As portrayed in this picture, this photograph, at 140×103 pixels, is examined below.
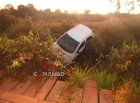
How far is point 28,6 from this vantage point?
27.7 m

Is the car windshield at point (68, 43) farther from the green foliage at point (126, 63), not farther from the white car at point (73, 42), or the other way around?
the green foliage at point (126, 63)

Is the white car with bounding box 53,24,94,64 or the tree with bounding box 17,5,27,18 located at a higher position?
the tree with bounding box 17,5,27,18

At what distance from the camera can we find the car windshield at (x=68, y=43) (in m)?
8.62

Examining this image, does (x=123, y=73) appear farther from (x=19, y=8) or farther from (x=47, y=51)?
(x=19, y=8)

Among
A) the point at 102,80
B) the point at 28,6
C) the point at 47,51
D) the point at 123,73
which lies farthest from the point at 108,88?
the point at 28,6

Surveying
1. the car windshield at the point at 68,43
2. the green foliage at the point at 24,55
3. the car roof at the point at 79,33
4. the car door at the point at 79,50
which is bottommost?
the car door at the point at 79,50

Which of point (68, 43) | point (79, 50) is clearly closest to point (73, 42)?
point (68, 43)

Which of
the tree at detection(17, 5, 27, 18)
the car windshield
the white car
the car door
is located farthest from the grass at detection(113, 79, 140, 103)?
the tree at detection(17, 5, 27, 18)

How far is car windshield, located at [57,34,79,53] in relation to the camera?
862 cm

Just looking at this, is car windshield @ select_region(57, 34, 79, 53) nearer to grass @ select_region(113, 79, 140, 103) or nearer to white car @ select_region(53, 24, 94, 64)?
white car @ select_region(53, 24, 94, 64)

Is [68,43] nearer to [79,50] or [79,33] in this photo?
[79,50]

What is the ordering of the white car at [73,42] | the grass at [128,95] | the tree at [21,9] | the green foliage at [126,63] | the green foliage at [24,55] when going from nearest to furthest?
the grass at [128,95], the green foliage at [24,55], the green foliage at [126,63], the white car at [73,42], the tree at [21,9]

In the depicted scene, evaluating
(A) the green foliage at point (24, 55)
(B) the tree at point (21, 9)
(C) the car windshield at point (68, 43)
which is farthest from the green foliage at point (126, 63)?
(B) the tree at point (21, 9)

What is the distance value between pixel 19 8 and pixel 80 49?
64.7 ft
